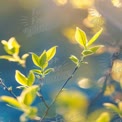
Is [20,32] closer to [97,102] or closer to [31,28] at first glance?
[31,28]

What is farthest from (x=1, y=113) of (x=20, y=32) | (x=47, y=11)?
(x=47, y=11)

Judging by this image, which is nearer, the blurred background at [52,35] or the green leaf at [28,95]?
the green leaf at [28,95]

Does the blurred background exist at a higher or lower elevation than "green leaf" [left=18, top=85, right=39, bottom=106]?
higher

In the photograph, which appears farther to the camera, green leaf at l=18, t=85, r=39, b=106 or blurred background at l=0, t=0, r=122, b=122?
blurred background at l=0, t=0, r=122, b=122

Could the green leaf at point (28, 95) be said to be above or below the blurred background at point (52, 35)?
below

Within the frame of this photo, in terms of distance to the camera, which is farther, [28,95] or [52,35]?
[52,35]

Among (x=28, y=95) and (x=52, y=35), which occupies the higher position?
(x=52, y=35)

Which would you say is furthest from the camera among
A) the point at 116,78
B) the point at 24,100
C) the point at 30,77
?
the point at 116,78

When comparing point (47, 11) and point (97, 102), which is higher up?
point (47, 11)
